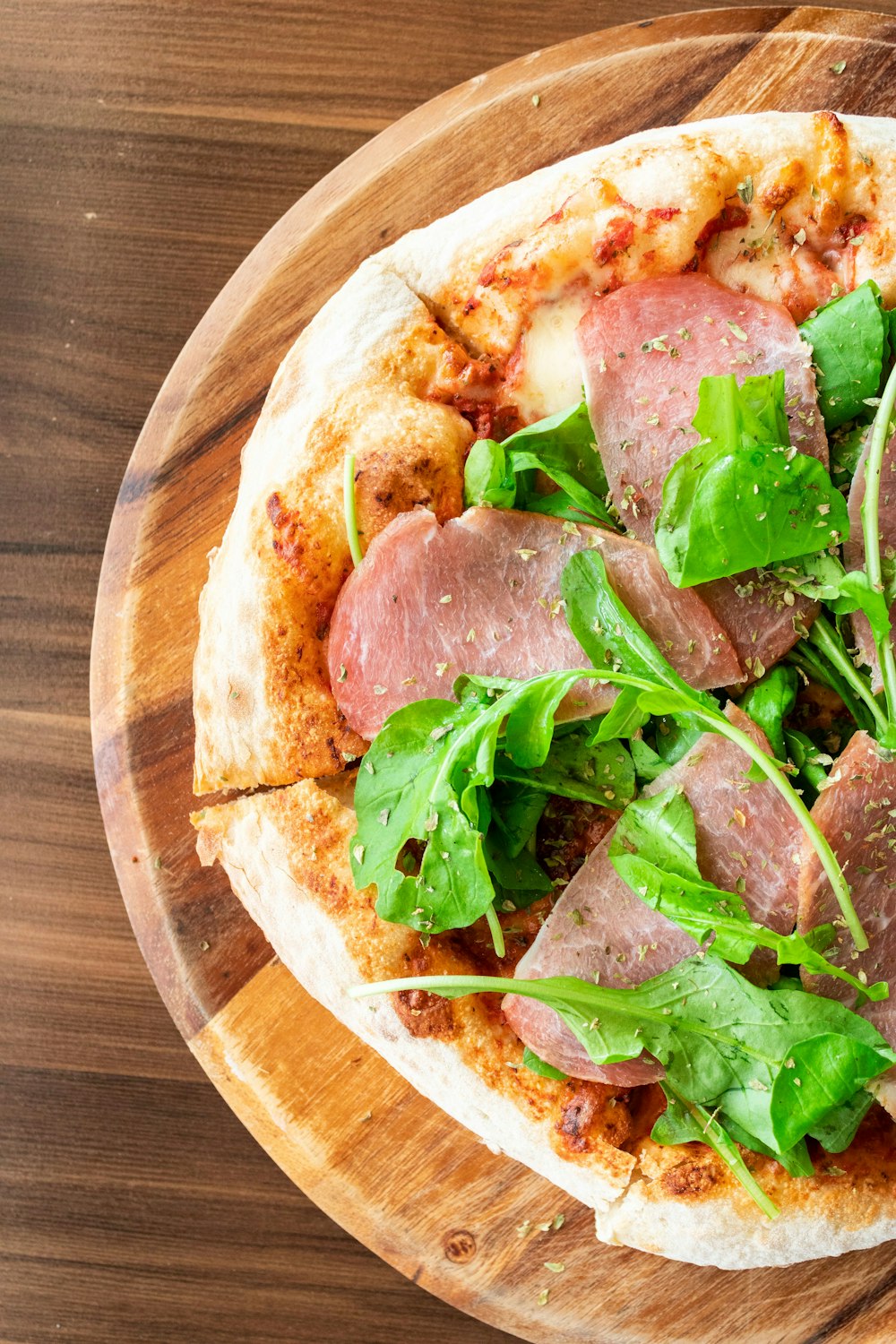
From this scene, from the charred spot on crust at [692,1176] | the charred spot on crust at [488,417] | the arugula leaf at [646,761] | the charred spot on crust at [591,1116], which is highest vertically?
the charred spot on crust at [488,417]

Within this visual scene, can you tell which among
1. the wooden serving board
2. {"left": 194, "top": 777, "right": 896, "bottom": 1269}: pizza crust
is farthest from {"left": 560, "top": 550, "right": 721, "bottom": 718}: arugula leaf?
the wooden serving board

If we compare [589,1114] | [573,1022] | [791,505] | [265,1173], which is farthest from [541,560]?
[265,1173]

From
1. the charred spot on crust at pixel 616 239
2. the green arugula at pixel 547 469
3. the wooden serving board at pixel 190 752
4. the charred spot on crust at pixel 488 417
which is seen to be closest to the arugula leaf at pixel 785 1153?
the wooden serving board at pixel 190 752

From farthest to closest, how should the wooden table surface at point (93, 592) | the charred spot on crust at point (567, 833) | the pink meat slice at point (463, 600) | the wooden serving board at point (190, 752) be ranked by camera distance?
the wooden table surface at point (93, 592) < the wooden serving board at point (190, 752) < the charred spot on crust at point (567, 833) < the pink meat slice at point (463, 600)

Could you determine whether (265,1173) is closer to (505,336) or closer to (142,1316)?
(142,1316)

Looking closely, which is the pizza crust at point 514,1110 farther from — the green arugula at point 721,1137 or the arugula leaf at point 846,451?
the arugula leaf at point 846,451

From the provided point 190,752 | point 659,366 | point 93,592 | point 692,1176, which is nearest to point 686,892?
point 692,1176
